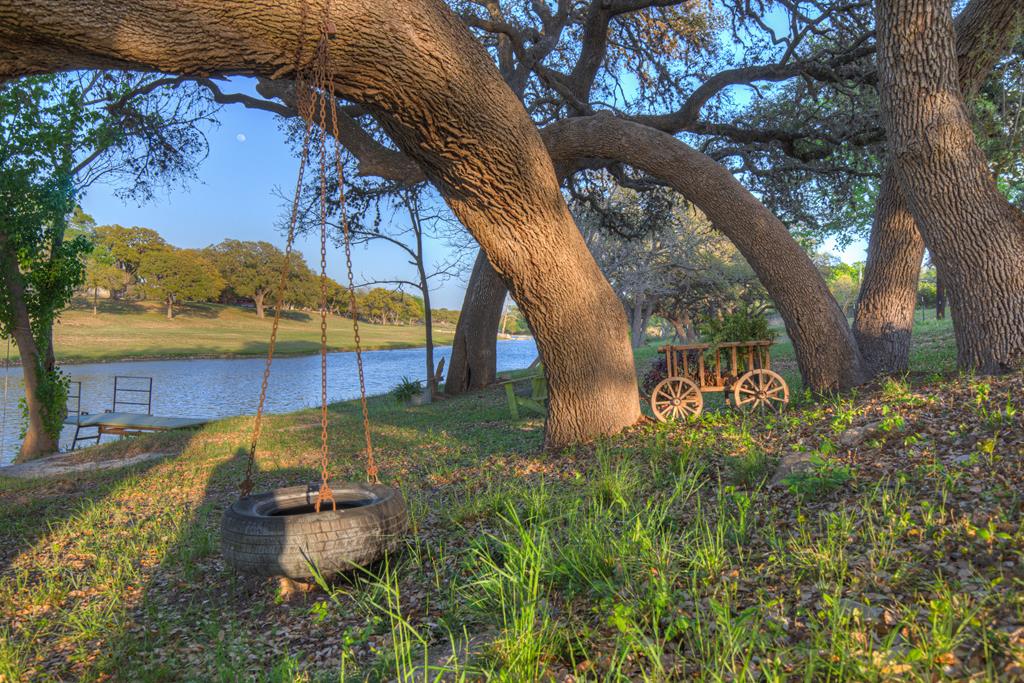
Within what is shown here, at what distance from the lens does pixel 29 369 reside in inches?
496

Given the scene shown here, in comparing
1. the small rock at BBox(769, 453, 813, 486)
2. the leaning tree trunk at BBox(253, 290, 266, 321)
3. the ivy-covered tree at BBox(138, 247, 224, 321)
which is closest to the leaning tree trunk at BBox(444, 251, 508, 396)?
the small rock at BBox(769, 453, 813, 486)

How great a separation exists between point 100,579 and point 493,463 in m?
3.43

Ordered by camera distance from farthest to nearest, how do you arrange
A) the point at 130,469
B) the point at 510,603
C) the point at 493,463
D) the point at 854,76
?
the point at 854,76, the point at 130,469, the point at 493,463, the point at 510,603

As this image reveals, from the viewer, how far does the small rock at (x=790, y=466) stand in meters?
4.18

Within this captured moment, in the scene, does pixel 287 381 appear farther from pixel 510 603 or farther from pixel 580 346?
pixel 510 603

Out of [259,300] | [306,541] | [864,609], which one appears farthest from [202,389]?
[259,300]

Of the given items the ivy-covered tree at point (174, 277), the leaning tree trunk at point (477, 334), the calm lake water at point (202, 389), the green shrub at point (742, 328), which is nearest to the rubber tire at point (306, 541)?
the green shrub at point (742, 328)

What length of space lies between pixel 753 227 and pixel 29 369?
1330 cm

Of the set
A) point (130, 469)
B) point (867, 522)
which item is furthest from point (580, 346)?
point (130, 469)

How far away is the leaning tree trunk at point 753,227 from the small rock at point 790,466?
3699mm

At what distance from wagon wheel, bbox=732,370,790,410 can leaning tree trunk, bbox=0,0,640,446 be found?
1289 millimetres

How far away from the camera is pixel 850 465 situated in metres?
4.12

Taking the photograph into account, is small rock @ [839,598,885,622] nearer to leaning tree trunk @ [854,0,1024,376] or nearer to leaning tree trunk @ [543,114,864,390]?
leaning tree trunk @ [543,114,864,390]

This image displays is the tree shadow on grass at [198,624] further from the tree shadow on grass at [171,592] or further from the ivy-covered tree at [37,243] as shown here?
the ivy-covered tree at [37,243]
